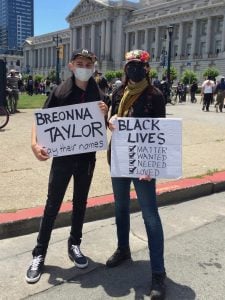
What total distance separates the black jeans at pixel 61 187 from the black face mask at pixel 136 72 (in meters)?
0.88

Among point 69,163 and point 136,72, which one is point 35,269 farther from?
point 136,72

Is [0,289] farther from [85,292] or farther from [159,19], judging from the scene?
[159,19]

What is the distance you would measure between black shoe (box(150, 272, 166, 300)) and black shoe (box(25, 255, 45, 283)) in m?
0.98

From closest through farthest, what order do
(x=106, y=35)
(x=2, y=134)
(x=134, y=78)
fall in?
Result: (x=134, y=78) → (x=2, y=134) → (x=106, y=35)

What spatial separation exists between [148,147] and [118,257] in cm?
114

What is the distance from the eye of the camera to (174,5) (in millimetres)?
95125

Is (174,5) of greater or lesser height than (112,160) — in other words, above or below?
above

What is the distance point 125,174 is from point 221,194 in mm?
3546

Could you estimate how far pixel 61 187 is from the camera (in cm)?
367

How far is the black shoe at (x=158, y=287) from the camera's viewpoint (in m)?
3.29

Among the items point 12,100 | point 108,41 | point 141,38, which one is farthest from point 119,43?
point 12,100

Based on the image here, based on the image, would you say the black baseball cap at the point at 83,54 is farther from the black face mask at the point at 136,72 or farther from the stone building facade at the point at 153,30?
the stone building facade at the point at 153,30

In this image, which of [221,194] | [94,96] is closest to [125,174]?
[94,96]

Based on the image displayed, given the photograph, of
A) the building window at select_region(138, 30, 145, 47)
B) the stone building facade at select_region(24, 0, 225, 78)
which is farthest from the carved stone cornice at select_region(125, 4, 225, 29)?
the building window at select_region(138, 30, 145, 47)
